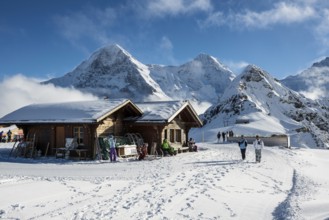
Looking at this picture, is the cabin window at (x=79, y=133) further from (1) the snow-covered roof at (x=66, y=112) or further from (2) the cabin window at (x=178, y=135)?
(2) the cabin window at (x=178, y=135)

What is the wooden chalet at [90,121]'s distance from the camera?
23.7m

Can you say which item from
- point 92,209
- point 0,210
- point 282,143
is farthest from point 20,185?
point 282,143

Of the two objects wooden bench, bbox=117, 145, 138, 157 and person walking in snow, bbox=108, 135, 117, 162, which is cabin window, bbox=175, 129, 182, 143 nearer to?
wooden bench, bbox=117, 145, 138, 157

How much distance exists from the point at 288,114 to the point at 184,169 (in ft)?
328

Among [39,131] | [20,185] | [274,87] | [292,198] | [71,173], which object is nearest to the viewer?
[292,198]

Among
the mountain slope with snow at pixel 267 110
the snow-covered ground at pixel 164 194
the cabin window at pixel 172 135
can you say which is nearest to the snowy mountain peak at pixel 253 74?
the mountain slope with snow at pixel 267 110

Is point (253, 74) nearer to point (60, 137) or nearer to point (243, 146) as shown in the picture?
point (243, 146)

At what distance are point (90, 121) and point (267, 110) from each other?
95.7 meters

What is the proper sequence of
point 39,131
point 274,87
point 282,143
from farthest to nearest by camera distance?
1. point 274,87
2. point 282,143
3. point 39,131

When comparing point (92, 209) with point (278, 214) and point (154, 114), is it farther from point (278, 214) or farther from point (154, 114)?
point (154, 114)

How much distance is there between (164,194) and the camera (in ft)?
38.7

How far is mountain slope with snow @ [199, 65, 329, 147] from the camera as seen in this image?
9210 cm

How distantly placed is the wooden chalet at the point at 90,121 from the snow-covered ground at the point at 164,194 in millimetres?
5643

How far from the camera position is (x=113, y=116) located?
2584 cm
